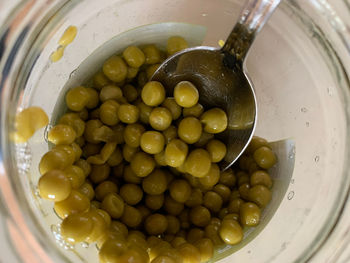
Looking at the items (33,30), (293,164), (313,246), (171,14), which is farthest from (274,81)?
(33,30)

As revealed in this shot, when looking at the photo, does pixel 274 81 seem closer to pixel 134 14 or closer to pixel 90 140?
pixel 134 14

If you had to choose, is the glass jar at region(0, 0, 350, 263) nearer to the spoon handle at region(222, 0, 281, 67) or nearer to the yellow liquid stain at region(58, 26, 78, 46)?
the yellow liquid stain at region(58, 26, 78, 46)

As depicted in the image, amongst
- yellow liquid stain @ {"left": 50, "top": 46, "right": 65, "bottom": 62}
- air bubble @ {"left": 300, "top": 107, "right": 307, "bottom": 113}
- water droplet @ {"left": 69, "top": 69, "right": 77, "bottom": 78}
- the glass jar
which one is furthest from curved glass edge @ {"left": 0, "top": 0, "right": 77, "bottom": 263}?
air bubble @ {"left": 300, "top": 107, "right": 307, "bottom": 113}

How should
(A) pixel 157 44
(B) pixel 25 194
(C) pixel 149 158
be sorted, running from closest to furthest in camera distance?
(B) pixel 25 194
(C) pixel 149 158
(A) pixel 157 44

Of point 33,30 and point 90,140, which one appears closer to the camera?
point 33,30

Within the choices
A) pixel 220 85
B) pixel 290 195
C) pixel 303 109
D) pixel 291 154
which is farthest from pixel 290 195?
pixel 220 85

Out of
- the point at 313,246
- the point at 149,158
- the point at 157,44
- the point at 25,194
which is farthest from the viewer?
the point at 157,44

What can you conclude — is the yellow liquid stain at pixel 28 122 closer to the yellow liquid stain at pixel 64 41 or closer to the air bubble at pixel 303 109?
the yellow liquid stain at pixel 64 41

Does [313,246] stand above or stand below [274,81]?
below
